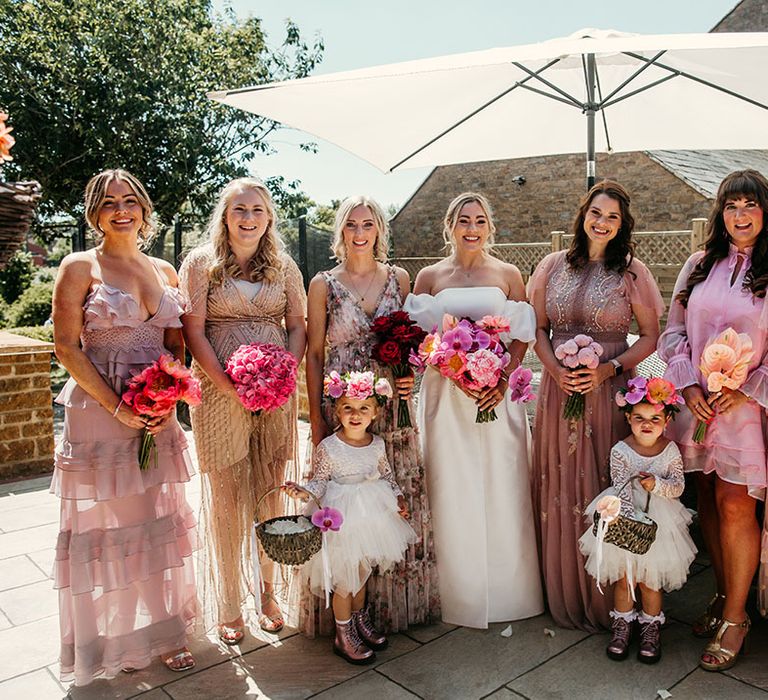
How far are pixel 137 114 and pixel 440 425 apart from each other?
35.8ft

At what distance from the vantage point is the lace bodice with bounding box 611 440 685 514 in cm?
326

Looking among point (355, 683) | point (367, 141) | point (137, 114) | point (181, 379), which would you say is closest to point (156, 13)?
point (137, 114)

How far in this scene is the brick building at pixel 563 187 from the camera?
17.4 m

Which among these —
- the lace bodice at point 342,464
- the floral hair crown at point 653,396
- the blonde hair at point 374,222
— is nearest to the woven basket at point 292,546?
the lace bodice at point 342,464

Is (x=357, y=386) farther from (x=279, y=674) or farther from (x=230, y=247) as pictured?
(x=279, y=674)

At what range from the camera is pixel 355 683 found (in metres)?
3.26

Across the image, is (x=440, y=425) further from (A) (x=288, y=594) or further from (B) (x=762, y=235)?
(B) (x=762, y=235)

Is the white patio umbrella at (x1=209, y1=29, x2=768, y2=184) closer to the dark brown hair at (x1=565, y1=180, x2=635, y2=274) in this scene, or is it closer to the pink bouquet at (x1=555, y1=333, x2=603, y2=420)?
the dark brown hair at (x1=565, y1=180, x2=635, y2=274)

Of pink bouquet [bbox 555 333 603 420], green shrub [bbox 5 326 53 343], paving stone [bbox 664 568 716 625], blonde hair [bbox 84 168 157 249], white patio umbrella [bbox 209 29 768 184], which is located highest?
white patio umbrella [bbox 209 29 768 184]

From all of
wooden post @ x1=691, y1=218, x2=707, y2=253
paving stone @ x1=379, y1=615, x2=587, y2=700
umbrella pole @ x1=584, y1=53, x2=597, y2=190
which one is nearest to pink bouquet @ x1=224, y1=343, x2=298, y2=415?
paving stone @ x1=379, y1=615, x2=587, y2=700

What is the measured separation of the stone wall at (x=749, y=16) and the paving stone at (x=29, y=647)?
936 inches

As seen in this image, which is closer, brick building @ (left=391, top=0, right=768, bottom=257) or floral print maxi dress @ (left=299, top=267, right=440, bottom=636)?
floral print maxi dress @ (left=299, top=267, right=440, bottom=636)

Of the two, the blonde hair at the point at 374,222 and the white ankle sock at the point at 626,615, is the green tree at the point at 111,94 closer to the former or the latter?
the blonde hair at the point at 374,222

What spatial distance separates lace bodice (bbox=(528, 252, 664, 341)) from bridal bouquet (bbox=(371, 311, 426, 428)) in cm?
81
